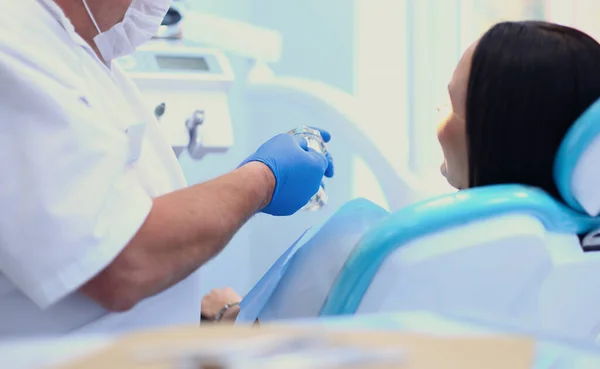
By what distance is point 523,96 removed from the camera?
4.13ft

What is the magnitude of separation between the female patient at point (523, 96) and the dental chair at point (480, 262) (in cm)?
15

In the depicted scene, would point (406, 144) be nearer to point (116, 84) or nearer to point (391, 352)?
point (116, 84)

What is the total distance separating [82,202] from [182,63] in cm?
117

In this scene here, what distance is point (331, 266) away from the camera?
1.07 meters

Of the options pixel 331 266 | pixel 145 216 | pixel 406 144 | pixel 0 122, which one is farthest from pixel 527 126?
pixel 406 144

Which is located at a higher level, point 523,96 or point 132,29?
point 132,29

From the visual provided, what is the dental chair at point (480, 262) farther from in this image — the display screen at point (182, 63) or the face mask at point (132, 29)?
the display screen at point (182, 63)

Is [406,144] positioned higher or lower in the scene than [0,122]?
lower

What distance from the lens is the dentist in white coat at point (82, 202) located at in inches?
33.5

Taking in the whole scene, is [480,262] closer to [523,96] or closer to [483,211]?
[483,211]

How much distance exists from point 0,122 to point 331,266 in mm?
506

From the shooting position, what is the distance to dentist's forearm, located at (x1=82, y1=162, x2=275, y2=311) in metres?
0.90

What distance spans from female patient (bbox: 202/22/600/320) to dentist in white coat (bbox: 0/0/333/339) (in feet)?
1.42

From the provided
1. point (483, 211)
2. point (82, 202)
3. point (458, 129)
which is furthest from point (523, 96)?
point (82, 202)
